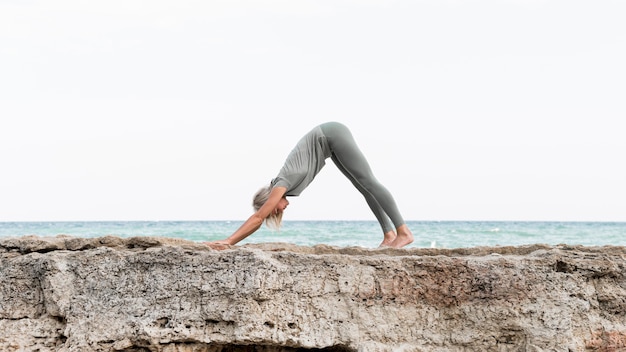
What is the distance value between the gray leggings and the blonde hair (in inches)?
22.4

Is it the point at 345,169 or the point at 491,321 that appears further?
the point at 345,169

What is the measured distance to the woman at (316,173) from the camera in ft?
16.0

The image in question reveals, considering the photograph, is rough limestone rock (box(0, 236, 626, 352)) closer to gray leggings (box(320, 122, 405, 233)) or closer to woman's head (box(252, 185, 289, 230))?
woman's head (box(252, 185, 289, 230))

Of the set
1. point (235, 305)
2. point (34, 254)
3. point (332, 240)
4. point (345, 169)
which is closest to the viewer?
point (235, 305)

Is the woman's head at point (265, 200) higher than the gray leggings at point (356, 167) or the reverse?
the reverse

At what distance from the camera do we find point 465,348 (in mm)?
3902

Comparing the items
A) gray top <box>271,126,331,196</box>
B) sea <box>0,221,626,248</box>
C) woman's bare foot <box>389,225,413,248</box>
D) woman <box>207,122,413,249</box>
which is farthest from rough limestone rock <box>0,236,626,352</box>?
sea <box>0,221,626,248</box>

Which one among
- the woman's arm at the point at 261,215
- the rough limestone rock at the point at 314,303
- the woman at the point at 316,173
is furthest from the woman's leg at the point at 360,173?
the rough limestone rock at the point at 314,303

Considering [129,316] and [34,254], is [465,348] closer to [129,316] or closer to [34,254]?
[129,316]

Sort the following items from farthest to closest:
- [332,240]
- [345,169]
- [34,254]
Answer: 1. [332,240]
2. [345,169]
3. [34,254]

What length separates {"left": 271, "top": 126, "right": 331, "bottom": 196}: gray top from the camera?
16.1 feet

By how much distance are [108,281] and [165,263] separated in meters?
0.35

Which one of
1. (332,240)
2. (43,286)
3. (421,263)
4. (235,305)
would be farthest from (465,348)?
(332,240)

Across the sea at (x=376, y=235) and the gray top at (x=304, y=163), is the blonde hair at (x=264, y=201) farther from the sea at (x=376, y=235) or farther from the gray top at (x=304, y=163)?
the sea at (x=376, y=235)
